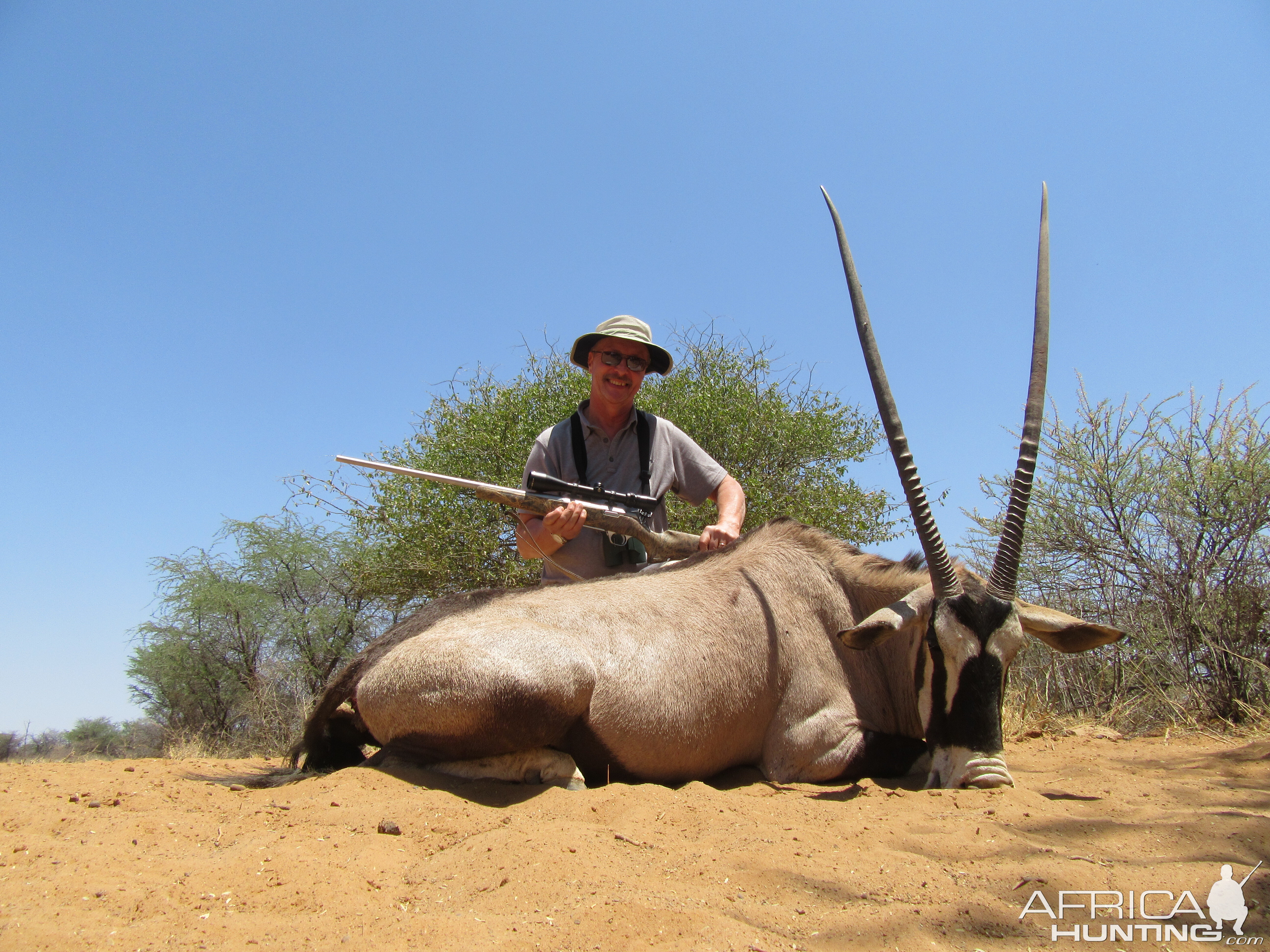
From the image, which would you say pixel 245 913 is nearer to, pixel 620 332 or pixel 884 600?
pixel 884 600

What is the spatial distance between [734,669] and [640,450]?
6.54 ft

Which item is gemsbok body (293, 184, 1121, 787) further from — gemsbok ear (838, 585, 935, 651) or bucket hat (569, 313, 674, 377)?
bucket hat (569, 313, 674, 377)

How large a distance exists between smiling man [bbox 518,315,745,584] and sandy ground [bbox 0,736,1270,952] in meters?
2.01

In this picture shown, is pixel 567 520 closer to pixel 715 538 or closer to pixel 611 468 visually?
pixel 611 468

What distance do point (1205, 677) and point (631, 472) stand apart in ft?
16.1

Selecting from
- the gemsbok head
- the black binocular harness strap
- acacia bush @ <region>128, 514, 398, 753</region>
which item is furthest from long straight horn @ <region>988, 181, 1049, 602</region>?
acacia bush @ <region>128, 514, 398, 753</region>

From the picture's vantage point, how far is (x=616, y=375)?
19.2 ft

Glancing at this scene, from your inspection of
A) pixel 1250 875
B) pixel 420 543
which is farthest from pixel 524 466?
pixel 1250 875

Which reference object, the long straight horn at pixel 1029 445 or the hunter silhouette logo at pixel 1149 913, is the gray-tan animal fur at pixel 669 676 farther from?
the hunter silhouette logo at pixel 1149 913

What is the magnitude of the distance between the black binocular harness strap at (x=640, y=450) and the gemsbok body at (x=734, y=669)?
3.16 feet

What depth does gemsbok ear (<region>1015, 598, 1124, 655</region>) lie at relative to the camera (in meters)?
4.23

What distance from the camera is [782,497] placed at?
36.5ft

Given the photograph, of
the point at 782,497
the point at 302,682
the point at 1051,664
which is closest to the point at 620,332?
the point at 1051,664

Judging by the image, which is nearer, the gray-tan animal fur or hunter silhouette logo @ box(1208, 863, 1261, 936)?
hunter silhouette logo @ box(1208, 863, 1261, 936)
